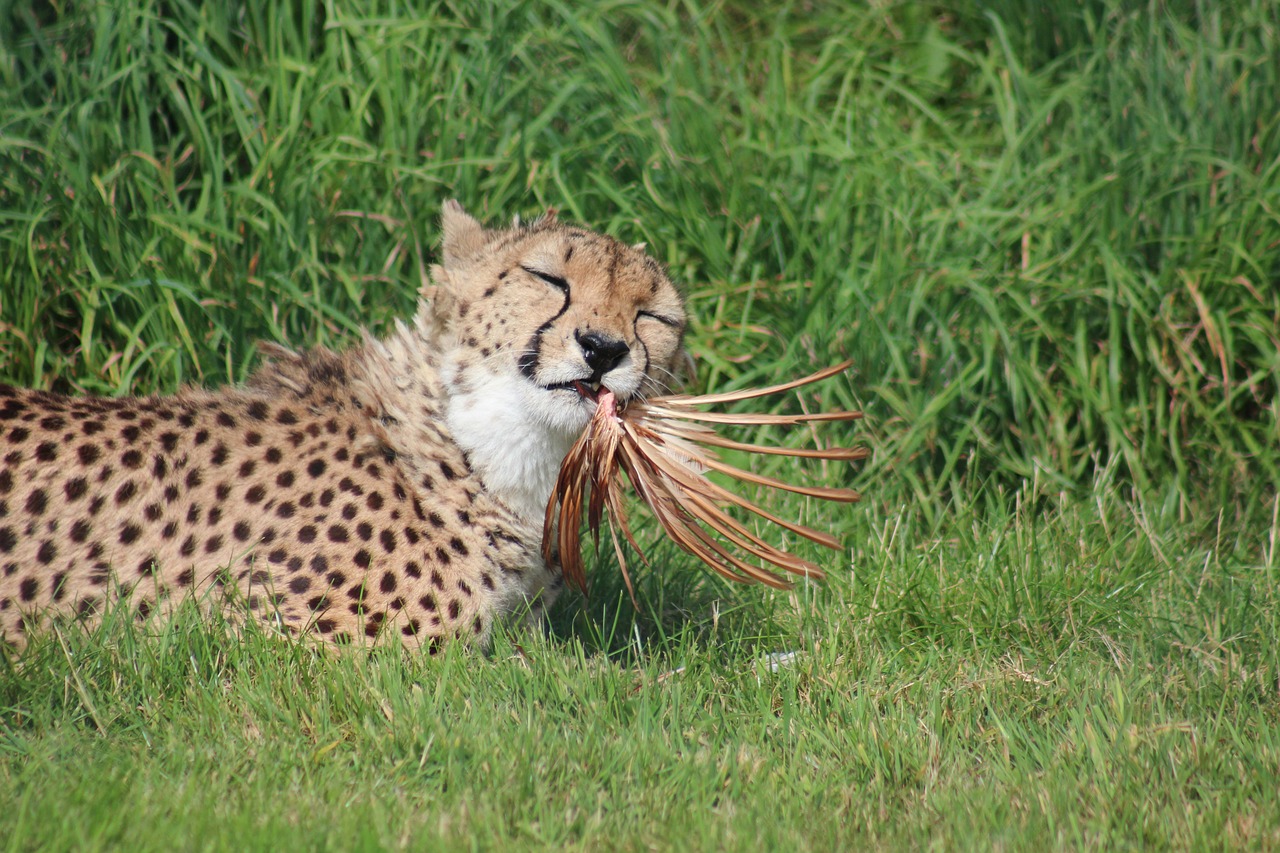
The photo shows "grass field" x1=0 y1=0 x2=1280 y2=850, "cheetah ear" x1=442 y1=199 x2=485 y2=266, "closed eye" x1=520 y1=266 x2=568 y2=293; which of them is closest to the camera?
"grass field" x1=0 y1=0 x2=1280 y2=850

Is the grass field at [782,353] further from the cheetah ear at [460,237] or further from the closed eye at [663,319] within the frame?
the cheetah ear at [460,237]

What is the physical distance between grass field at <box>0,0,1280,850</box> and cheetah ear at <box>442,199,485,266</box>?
1.00 meters

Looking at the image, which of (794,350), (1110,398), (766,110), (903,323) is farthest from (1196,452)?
(766,110)

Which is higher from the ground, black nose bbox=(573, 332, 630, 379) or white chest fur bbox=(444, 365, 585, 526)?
black nose bbox=(573, 332, 630, 379)

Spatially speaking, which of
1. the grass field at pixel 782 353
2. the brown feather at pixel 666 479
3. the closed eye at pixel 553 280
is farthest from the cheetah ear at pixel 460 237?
the grass field at pixel 782 353

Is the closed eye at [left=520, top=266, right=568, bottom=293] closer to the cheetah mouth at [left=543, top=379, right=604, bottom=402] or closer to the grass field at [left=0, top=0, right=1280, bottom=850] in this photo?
the cheetah mouth at [left=543, top=379, right=604, bottom=402]

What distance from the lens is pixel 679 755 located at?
9.93ft

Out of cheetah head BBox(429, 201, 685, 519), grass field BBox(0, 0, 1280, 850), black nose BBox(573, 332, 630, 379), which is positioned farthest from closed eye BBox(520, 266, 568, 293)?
grass field BBox(0, 0, 1280, 850)

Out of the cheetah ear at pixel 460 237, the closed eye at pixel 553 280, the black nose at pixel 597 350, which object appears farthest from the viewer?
the cheetah ear at pixel 460 237

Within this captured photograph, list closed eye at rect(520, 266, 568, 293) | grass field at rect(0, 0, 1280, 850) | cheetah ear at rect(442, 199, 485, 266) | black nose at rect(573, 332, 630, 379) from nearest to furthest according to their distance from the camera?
grass field at rect(0, 0, 1280, 850)
black nose at rect(573, 332, 630, 379)
closed eye at rect(520, 266, 568, 293)
cheetah ear at rect(442, 199, 485, 266)

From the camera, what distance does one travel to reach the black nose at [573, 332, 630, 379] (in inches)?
125

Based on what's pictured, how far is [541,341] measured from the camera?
3.21 metres

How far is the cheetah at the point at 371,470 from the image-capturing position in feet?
10.4

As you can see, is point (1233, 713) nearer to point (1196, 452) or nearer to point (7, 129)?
point (1196, 452)
